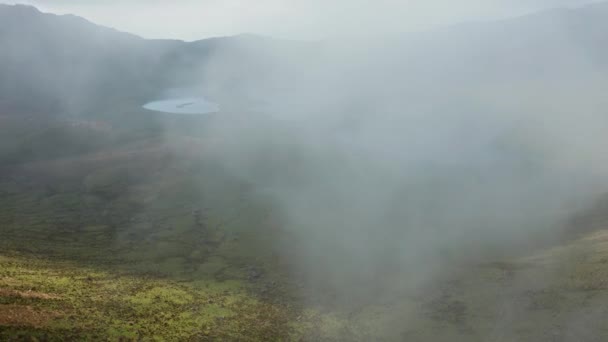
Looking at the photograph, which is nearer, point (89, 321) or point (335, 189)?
point (89, 321)

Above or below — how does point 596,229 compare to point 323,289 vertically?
above

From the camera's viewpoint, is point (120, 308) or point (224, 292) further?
point (224, 292)

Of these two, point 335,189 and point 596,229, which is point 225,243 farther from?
point 596,229

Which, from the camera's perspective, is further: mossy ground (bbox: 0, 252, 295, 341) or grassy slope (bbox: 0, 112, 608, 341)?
grassy slope (bbox: 0, 112, 608, 341)

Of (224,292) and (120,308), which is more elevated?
(120,308)

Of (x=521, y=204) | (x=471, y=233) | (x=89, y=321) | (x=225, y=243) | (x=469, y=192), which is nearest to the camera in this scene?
(x=89, y=321)

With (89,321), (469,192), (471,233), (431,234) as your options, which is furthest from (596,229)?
(89,321)

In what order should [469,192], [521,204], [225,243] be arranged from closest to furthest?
1. [225,243]
2. [521,204]
3. [469,192]

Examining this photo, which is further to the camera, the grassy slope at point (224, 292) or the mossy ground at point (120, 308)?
the grassy slope at point (224, 292)

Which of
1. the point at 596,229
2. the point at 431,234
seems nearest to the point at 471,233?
the point at 431,234
